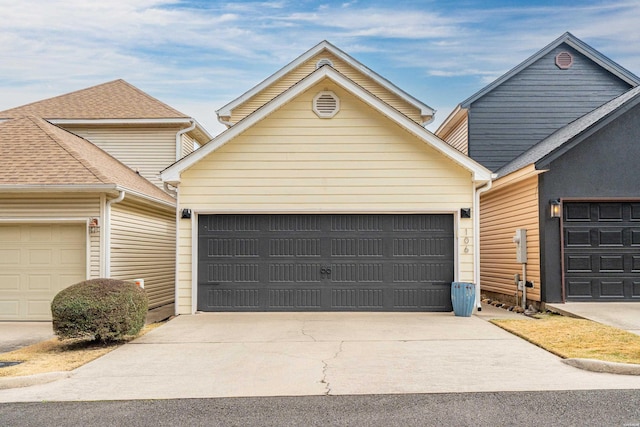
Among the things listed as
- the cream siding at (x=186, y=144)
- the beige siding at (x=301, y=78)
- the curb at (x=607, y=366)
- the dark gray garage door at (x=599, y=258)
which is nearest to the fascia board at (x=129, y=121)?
the cream siding at (x=186, y=144)

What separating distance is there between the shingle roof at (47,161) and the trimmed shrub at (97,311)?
3246mm

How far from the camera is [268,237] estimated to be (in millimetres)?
14594

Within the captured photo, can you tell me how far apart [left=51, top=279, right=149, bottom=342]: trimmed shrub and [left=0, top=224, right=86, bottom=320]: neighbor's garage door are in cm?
346

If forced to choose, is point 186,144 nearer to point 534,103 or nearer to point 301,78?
point 301,78

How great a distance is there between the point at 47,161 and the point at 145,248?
3452 millimetres

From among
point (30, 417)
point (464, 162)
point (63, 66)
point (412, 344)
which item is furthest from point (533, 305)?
point (63, 66)

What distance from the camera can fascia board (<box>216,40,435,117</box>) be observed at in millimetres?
19156

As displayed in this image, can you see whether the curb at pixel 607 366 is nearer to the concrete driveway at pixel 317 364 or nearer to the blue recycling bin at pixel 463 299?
the concrete driveway at pixel 317 364

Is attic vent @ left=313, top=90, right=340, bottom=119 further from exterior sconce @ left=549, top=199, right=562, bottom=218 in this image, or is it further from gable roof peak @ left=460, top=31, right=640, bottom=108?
gable roof peak @ left=460, top=31, right=640, bottom=108

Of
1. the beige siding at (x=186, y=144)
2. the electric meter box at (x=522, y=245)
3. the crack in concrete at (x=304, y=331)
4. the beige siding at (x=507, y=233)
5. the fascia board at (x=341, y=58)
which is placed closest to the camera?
the crack in concrete at (x=304, y=331)

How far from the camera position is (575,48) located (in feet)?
64.3

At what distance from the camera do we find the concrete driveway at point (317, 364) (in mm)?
7453

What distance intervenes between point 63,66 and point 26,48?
3601 millimetres

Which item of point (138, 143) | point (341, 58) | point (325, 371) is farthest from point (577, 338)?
point (138, 143)
